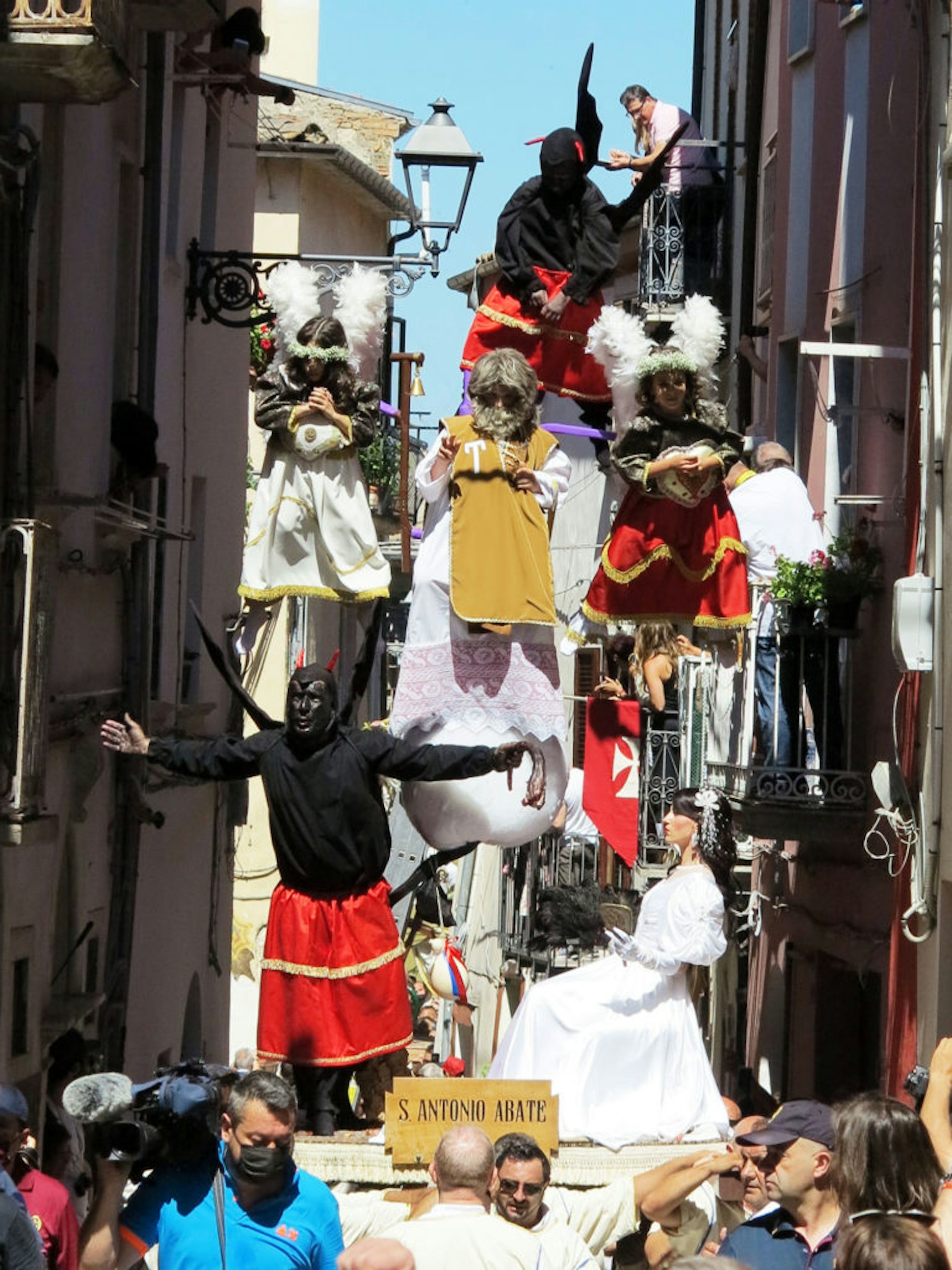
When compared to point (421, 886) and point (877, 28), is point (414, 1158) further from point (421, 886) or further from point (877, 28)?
point (877, 28)

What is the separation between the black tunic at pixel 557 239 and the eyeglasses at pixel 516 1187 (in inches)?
259

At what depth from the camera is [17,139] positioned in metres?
12.3

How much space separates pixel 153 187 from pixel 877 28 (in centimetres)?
499

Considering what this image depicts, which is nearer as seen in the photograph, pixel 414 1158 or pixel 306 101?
pixel 414 1158

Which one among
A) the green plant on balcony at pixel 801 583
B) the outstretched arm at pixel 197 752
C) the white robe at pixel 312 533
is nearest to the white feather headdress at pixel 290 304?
the white robe at pixel 312 533

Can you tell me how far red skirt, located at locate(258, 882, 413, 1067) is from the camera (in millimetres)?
11867

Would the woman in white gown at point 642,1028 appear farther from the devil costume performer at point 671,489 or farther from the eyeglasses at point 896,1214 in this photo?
the eyeglasses at point 896,1214

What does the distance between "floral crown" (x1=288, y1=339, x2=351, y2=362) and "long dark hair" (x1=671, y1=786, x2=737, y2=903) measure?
2714 mm

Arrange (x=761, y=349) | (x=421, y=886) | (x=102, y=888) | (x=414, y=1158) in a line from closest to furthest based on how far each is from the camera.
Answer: (x=414, y=1158) → (x=421, y=886) → (x=102, y=888) → (x=761, y=349)

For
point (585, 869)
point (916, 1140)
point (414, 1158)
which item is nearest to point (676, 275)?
point (585, 869)

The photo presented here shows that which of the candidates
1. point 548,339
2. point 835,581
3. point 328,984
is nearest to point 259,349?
point 835,581

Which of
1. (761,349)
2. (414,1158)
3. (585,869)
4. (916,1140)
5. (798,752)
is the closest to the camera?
(916,1140)

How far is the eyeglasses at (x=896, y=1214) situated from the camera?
253 inches

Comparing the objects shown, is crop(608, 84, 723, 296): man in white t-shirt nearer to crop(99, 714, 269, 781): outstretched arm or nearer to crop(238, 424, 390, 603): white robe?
crop(238, 424, 390, 603): white robe
